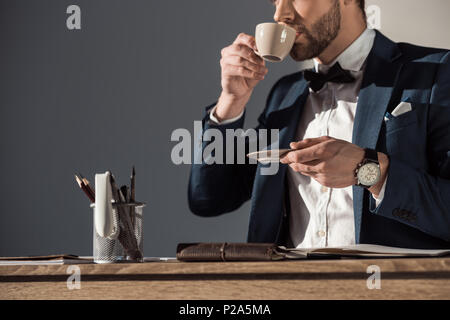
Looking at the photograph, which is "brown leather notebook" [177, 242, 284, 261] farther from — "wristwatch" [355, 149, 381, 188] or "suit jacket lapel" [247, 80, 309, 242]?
"suit jacket lapel" [247, 80, 309, 242]

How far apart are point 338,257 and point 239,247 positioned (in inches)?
6.7

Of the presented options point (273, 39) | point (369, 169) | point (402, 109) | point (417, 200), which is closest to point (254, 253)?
point (369, 169)

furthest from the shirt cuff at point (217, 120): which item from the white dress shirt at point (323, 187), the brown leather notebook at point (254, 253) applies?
the brown leather notebook at point (254, 253)

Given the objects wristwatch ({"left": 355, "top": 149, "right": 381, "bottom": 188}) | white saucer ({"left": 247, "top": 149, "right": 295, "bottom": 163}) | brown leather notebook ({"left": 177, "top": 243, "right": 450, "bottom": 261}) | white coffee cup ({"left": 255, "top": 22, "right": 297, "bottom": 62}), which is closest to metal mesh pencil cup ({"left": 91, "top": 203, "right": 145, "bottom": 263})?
brown leather notebook ({"left": 177, "top": 243, "right": 450, "bottom": 261})

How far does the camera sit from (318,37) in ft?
6.41

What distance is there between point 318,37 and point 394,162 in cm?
84

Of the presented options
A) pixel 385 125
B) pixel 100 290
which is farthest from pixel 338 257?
pixel 385 125

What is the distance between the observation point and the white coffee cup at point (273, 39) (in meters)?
1.46

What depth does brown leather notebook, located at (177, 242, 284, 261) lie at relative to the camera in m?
0.96

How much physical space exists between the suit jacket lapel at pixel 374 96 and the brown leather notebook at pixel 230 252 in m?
0.68

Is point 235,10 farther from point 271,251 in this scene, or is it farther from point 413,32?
point 271,251

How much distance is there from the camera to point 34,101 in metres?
A: 2.88

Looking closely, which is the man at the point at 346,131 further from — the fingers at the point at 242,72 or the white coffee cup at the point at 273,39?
the white coffee cup at the point at 273,39

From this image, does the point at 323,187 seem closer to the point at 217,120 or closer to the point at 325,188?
the point at 325,188
